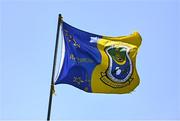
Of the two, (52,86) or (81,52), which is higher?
(81,52)

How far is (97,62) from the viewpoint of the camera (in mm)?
24891

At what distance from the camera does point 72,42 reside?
2466 centimetres

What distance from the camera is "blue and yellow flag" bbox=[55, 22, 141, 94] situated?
2405cm

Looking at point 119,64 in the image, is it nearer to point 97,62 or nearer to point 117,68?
point 117,68

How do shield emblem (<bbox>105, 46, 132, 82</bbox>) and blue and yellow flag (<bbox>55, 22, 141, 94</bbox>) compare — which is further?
shield emblem (<bbox>105, 46, 132, 82</bbox>)

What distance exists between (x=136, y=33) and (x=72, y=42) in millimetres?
3184

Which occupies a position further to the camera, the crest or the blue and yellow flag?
the crest

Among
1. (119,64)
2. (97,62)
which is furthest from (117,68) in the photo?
(97,62)

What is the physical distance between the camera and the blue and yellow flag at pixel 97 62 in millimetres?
24047

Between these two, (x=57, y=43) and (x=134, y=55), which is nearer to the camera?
(x=57, y=43)

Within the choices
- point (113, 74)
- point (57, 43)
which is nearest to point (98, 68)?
point (113, 74)

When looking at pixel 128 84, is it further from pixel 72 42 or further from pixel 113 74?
pixel 72 42

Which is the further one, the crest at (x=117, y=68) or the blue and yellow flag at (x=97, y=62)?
the crest at (x=117, y=68)

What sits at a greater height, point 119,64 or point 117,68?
point 119,64
